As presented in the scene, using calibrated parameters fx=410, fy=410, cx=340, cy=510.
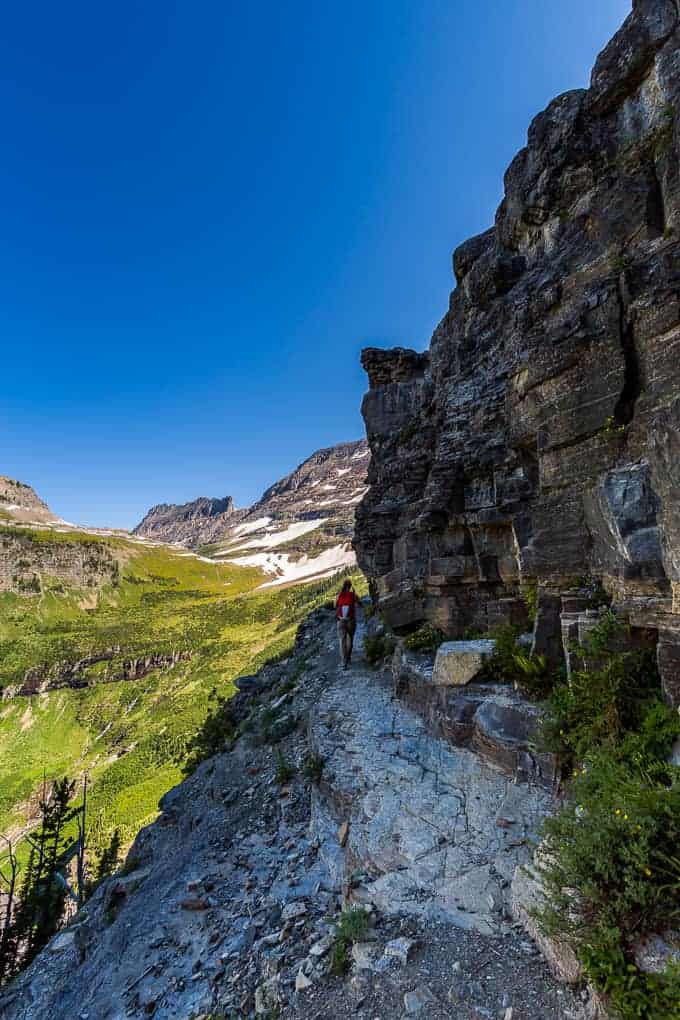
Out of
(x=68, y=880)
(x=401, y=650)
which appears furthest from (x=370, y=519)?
(x=68, y=880)

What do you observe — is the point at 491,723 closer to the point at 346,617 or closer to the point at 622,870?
the point at 622,870

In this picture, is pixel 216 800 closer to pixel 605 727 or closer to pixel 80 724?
pixel 605 727

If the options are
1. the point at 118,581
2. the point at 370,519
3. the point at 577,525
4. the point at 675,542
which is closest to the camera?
the point at 675,542

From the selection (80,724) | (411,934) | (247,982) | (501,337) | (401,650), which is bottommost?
(80,724)

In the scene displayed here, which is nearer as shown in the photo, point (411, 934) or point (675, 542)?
point (411, 934)

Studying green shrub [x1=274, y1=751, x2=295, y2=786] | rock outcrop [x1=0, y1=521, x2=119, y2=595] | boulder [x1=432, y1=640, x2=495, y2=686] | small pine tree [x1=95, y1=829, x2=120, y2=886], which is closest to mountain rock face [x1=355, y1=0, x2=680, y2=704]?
boulder [x1=432, y1=640, x2=495, y2=686]

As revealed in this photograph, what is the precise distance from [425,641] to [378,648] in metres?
3.90

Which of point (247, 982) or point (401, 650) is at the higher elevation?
point (401, 650)

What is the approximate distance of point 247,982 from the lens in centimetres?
632

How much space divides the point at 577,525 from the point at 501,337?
29.7ft

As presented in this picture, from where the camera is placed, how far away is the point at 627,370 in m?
7.93

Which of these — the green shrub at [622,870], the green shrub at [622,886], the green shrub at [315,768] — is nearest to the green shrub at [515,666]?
the green shrub at [622,870]

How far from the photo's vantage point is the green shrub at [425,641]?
13469mm

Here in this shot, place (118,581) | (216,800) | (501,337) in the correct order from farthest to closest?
(118,581) → (501,337) → (216,800)
